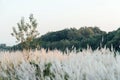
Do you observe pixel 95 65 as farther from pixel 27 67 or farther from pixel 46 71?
pixel 46 71

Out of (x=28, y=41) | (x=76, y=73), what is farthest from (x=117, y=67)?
(x=28, y=41)

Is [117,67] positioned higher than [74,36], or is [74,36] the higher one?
[117,67]

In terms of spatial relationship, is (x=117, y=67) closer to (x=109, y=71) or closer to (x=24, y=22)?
(x=109, y=71)

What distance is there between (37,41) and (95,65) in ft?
41.9

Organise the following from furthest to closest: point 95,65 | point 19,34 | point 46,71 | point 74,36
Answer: point 74,36 < point 19,34 < point 46,71 < point 95,65

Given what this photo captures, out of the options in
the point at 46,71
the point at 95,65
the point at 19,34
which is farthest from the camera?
the point at 19,34

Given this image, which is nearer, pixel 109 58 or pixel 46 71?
pixel 109 58

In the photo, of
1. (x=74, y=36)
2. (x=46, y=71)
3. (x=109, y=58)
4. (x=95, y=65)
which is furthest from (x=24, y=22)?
(x=74, y=36)

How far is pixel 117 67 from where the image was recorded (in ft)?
16.7

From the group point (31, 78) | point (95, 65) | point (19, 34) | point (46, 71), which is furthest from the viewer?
point (19, 34)

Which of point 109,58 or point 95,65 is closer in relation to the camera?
point 95,65

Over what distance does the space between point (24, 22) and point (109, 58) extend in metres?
11.4

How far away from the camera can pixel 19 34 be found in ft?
58.7

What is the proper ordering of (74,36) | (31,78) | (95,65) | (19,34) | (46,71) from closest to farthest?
1. (95,65)
2. (31,78)
3. (46,71)
4. (19,34)
5. (74,36)
